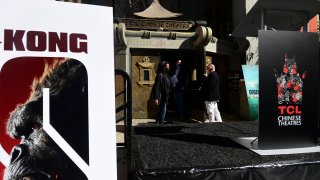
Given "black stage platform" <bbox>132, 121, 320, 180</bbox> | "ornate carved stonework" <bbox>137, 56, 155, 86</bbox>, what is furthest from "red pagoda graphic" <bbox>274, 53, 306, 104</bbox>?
"ornate carved stonework" <bbox>137, 56, 155, 86</bbox>

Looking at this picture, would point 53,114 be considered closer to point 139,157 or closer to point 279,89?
point 139,157

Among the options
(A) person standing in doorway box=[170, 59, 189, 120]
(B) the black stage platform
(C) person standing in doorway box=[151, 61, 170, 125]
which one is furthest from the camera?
(A) person standing in doorway box=[170, 59, 189, 120]

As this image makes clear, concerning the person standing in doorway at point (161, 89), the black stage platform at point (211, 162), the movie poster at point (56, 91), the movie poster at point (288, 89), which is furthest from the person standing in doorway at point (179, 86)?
the movie poster at point (56, 91)

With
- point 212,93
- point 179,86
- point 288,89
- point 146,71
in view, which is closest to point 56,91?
point 288,89

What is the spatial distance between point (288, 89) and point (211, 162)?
1.26 meters

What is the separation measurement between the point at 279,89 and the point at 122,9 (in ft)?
32.9

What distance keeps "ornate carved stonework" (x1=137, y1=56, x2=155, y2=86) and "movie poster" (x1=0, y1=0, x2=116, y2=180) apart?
8806mm

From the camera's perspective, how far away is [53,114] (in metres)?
1.80

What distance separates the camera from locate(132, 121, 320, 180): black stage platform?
2.60 m

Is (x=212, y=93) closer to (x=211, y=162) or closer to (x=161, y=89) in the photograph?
(x=161, y=89)

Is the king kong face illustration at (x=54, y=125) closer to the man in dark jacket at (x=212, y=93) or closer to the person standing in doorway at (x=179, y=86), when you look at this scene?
the man in dark jacket at (x=212, y=93)

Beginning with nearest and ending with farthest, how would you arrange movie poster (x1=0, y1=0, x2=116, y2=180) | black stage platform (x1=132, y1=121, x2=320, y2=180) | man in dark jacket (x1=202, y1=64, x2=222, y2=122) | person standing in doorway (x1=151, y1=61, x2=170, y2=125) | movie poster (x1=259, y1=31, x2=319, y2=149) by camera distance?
movie poster (x1=0, y1=0, x2=116, y2=180) < black stage platform (x1=132, y1=121, x2=320, y2=180) < movie poster (x1=259, y1=31, x2=319, y2=149) < man in dark jacket (x1=202, y1=64, x2=222, y2=122) < person standing in doorway (x1=151, y1=61, x2=170, y2=125)

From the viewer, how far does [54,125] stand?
5.91ft

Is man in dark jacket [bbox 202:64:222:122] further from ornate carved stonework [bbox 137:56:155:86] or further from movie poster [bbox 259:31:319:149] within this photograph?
movie poster [bbox 259:31:319:149]
